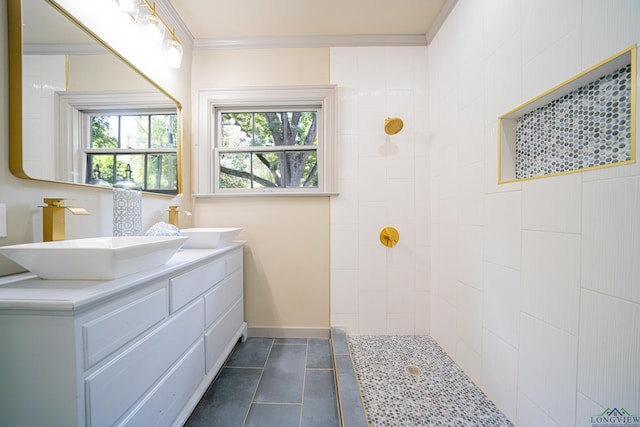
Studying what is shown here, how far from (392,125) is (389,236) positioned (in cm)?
88

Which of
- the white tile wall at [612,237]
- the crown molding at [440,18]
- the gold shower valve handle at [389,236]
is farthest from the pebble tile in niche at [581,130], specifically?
the crown molding at [440,18]

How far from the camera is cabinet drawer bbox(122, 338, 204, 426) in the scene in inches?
32.3

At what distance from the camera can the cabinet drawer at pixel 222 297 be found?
1.30 m

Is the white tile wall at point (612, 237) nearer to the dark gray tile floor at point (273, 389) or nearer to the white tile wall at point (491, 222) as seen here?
the white tile wall at point (491, 222)

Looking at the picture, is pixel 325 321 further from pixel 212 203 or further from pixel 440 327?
pixel 212 203

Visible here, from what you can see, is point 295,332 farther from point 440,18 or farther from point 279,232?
point 440,18

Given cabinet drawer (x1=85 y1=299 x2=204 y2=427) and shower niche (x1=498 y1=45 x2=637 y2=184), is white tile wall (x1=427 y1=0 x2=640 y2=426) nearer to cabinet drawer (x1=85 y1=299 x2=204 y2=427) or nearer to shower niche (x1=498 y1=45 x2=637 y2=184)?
shower niche (x1=498 y1=45 x2=637 y2=184)

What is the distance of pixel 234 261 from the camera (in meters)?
1.71

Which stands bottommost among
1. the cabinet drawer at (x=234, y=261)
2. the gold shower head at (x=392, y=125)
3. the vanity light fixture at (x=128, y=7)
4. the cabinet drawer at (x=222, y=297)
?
the cabinet drawer at (x=222, y=297)

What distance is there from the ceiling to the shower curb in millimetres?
2437

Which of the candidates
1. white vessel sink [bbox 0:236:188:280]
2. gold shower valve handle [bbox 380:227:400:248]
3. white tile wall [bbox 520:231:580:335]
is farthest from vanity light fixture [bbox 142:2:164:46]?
white tile wall [bbox 520:231:580:335]

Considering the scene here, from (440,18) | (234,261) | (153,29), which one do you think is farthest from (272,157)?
(440,18)

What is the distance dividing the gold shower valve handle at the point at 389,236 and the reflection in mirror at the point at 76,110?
1.71 m

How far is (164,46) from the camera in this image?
160 centimetres
